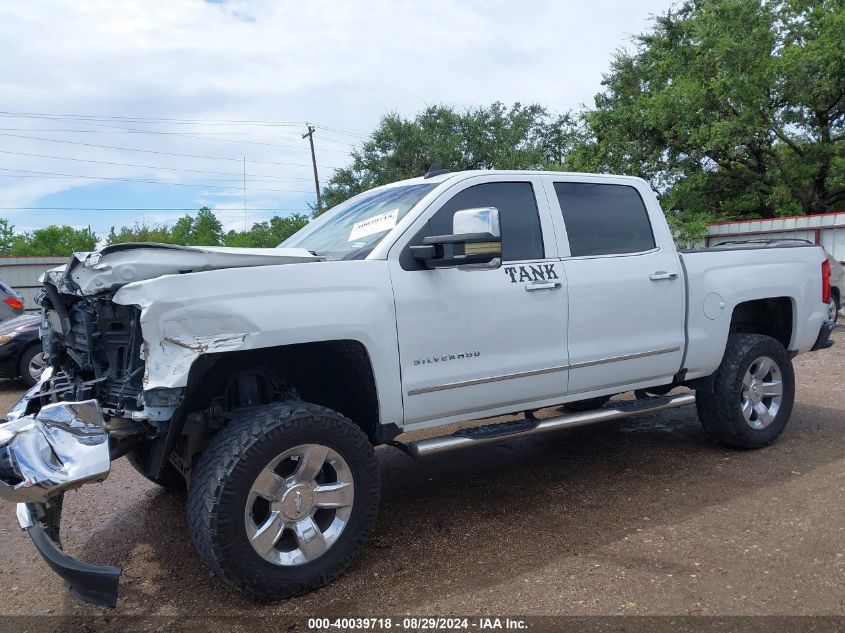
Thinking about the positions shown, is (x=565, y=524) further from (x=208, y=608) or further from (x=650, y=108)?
(x=650, y=108)

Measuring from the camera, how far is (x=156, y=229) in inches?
1203

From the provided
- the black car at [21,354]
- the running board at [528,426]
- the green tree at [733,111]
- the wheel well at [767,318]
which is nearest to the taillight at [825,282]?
the wheel well at [767,318]

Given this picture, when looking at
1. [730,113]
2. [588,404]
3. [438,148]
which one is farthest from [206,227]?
[588,404]

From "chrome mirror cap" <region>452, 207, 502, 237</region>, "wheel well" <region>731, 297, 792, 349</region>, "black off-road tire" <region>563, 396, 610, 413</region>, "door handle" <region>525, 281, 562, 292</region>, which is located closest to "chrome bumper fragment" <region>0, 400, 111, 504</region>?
"chrome mirror cap" <region>452, 207, 502, 237</region>

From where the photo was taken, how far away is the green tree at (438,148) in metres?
26.7

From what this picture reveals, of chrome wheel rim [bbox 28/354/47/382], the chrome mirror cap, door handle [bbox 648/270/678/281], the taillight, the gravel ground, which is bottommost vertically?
the gravel ground

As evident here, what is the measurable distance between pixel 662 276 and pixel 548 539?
6.28ft

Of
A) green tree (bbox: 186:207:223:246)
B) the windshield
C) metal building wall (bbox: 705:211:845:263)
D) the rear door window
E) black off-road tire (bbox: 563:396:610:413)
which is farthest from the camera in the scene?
green tree (bbox: 186:207:223:246)

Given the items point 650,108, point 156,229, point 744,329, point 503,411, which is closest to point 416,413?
point 503,411

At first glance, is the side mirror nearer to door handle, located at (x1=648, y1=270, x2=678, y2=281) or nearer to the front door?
the front door

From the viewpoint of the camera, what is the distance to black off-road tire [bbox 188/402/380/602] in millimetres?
3100

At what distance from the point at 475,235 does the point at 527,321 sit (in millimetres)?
805

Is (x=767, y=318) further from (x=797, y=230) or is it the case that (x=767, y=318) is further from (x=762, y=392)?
(x=797, y=230)

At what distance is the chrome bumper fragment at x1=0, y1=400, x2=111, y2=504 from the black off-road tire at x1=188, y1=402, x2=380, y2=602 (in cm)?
46
